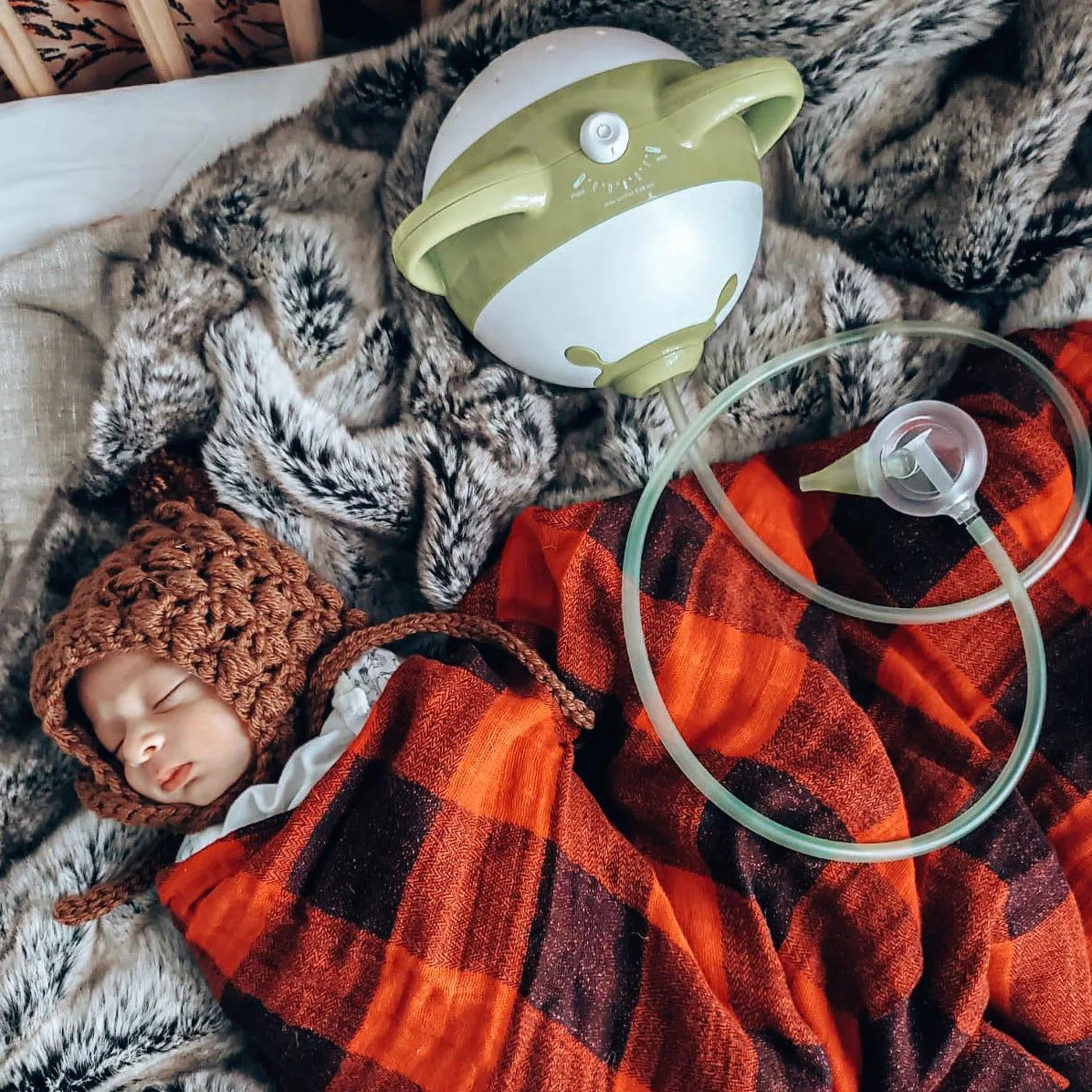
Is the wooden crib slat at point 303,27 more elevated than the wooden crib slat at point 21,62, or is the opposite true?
the wooden crib slat at point 21,62

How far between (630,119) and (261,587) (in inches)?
17.6

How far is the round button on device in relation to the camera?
0.64 m

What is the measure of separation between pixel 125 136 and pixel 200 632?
559 millimetres

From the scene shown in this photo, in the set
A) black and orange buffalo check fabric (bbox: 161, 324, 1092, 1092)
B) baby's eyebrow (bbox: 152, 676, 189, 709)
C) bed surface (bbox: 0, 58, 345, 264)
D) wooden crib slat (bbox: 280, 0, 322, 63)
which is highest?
wooden crib slat (bbox: 280, 0, 322, 63)

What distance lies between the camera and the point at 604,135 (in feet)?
2.10

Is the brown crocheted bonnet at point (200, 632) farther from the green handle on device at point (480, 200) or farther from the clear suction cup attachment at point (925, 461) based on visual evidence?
the clear suction cup attachment at point (925, 461)

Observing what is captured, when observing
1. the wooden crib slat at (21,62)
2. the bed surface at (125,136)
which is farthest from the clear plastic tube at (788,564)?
the wooden crib slat at (21,62)

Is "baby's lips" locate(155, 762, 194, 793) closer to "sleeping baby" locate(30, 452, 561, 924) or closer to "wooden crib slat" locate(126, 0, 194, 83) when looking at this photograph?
"sleeping baby" locate(30, 452, 561, 924)

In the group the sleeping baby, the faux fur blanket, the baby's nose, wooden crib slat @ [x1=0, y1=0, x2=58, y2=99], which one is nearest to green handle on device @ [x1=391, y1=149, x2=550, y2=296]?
the faux fur blanket

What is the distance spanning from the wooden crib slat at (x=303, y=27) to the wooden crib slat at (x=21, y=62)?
9.5 inches

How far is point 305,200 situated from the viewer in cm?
89

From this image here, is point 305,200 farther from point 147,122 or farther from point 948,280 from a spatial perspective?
point 948,280

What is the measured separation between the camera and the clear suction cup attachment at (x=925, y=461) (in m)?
0.77

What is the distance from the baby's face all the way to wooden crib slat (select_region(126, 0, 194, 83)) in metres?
0.60
